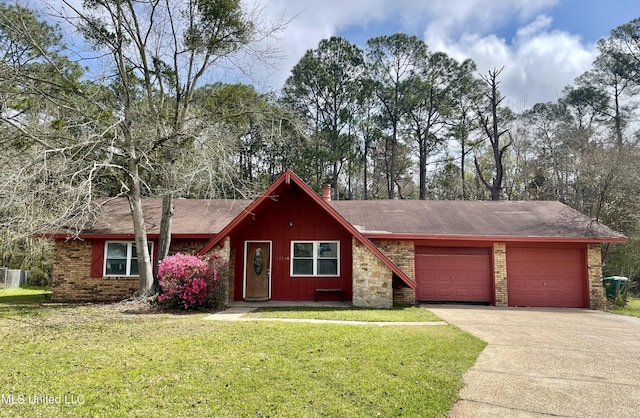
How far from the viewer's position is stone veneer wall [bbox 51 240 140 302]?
42.4ft

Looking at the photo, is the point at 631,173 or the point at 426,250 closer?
the point at 426,250

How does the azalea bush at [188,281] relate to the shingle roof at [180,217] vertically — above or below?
below

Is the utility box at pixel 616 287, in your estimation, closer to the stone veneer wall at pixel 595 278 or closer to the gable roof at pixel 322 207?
the stone veneer wall at pixel 595 278

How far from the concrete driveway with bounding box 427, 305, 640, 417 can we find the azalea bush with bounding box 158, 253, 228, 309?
6.15 meters

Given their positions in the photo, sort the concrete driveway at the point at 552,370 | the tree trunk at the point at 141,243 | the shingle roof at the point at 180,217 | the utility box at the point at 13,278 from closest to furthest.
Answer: the concrete driveway at the point at 552,370 → the tree trunk at the point at 141,243 → the shingle roof at the point at 180,217 → the utility box at the point at 13,278

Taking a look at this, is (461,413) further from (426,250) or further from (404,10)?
(404,10)

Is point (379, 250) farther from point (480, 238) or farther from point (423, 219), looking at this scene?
point (480, 238)

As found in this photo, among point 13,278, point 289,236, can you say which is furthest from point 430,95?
point 13,278

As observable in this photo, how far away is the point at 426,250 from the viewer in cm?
1292

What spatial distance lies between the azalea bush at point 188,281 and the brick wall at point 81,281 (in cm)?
319

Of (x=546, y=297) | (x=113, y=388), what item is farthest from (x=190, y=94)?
(x=546, y=297)

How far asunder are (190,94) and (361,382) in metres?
11.2

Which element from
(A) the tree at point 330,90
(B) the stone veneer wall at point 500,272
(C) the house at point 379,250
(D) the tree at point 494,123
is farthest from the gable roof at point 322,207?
(D) the tree at point 494,123

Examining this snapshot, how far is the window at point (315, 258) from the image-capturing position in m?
12.5
